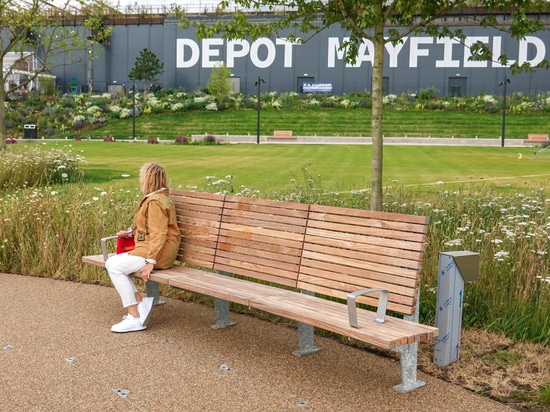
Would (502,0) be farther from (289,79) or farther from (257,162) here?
(289,79)

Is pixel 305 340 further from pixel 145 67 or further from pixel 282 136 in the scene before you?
pixel 145 67

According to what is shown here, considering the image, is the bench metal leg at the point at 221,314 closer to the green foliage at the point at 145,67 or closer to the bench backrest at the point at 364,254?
the bench backrest at the point at 364,254

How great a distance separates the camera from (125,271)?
559cm

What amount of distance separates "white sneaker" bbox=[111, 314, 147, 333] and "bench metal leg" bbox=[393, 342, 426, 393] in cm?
222

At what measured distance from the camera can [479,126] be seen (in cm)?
4747

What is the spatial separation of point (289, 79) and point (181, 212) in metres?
62.0

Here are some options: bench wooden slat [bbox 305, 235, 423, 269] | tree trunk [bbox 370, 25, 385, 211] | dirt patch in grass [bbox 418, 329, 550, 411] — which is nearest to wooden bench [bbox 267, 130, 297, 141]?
tree trunk [bbox 370, 25, 385, 211]

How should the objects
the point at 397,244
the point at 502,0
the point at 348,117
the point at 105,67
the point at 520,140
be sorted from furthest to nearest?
the point at 105,67, the point at 348,117, the point at 520,140, the point at 502,0, the point at 397,244

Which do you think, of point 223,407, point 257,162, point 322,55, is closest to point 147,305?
point 223,407

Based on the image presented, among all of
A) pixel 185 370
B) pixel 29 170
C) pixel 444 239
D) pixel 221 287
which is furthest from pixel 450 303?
pixel 29 170

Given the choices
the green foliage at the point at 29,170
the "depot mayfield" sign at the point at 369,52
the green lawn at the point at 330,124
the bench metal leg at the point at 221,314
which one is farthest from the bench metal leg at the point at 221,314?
the "depot mayfield" sign at the point at 369,52

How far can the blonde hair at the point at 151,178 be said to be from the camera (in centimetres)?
571

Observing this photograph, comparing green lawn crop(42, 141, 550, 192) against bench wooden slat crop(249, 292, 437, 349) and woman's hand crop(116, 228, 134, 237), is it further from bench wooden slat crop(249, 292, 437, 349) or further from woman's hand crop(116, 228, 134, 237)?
bench wooden slat crop(249, 292, 437, 349)

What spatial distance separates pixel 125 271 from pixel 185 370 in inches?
48.5
